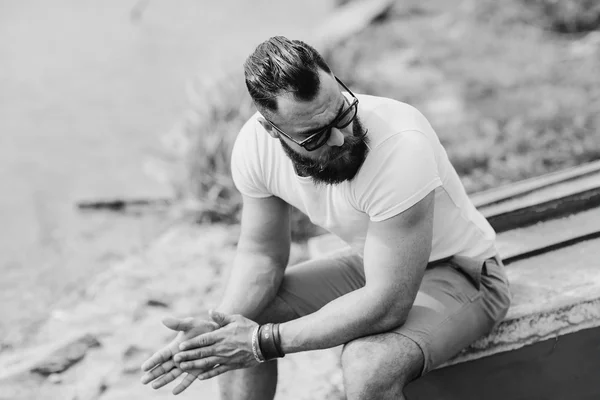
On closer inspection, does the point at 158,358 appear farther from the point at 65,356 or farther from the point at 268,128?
the point at 65,356

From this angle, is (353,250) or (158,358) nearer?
(158,358)

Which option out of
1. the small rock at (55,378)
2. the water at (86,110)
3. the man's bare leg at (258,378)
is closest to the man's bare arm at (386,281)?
the man's bare leg at (258,378)

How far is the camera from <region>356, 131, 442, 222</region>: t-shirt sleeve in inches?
82.0

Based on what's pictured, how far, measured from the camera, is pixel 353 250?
264 cm

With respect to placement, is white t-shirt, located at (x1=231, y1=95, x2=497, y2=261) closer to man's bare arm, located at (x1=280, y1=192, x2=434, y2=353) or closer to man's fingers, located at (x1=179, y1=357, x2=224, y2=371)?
man's bare arm, located at (x1=280, y1=192, x2=434, y2=353)

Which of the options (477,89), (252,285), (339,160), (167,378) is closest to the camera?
(339,160)

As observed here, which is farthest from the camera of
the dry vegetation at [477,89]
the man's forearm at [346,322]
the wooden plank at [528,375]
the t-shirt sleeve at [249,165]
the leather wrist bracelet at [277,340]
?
the dry vegetation at [477,89]

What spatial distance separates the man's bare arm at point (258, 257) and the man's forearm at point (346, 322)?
9.8 inches

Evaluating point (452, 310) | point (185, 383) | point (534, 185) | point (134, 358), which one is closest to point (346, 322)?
point (452, 310)

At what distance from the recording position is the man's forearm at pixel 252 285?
2525 mm

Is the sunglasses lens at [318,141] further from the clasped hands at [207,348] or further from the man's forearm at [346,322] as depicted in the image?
the clasped hands at [207,348]

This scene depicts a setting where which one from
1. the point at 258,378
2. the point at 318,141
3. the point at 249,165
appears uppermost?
the point at 318,141

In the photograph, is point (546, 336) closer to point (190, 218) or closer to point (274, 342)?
Result: point (274, 342)

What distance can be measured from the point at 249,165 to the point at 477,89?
12.2 ft
